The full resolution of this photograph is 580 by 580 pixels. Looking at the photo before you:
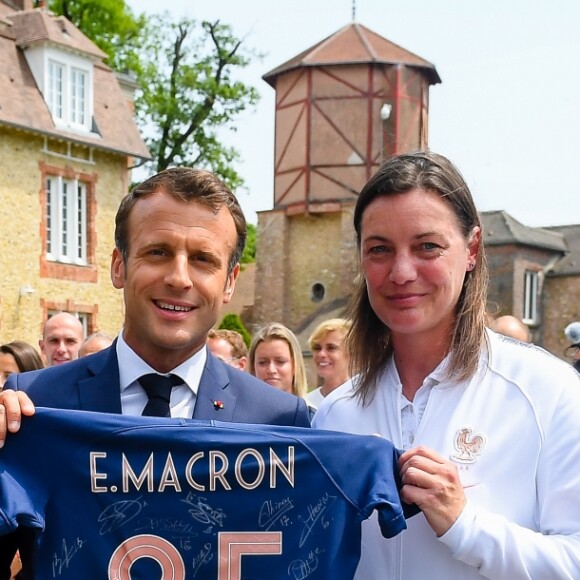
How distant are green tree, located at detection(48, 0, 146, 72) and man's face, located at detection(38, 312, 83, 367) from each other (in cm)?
2385

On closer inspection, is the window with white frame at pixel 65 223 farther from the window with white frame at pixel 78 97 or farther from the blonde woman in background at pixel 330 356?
the blonde woman in background at pixel 330 356

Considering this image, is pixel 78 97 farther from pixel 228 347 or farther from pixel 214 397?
pixel 214 397

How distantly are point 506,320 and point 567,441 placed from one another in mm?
5349

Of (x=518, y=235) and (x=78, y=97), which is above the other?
(x=78, y=97)

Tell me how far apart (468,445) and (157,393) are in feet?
3.63

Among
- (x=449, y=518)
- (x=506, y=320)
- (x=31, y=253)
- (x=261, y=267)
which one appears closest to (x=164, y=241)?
(x=449, y=518)

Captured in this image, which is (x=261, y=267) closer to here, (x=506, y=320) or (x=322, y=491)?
(x=506, y=320)

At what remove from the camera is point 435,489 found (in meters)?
3.04

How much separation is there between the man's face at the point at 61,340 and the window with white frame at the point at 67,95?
15.6 m

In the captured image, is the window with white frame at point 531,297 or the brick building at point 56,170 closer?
the brick building at point 56,170

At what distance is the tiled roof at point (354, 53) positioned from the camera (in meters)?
33.7

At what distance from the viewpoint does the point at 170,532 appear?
3184mm

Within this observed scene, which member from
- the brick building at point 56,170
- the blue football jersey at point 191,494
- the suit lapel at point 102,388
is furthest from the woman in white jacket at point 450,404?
the brick building at point 56,170

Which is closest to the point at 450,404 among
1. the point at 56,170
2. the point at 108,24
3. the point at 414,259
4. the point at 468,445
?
the point at 468,445
